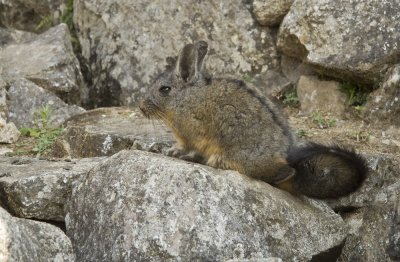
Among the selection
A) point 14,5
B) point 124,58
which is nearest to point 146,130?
point 124,58

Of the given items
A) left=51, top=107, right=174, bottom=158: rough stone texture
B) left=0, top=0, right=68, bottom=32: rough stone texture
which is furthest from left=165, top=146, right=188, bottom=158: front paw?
left=0, top=0, right=68, bottom=32: rough stone texture

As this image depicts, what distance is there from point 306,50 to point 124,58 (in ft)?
7.38

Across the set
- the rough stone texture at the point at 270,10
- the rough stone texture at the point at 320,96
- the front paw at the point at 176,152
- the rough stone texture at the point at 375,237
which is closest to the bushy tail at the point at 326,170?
the rough stone texture at the point at 375,237

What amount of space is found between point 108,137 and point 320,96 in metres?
2.54

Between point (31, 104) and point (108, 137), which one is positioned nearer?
point (108, 137)

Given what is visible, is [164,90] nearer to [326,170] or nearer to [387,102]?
[326,170]

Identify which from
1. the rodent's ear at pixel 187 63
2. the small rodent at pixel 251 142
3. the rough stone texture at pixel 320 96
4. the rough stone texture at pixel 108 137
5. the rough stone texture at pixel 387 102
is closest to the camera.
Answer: the small rodent at pixel 251 142

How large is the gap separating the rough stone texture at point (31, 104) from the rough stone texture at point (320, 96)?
2.54m

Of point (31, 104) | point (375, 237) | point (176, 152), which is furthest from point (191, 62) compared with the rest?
point (31, 104)

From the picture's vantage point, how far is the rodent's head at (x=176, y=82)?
837 cm

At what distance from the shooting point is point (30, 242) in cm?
655

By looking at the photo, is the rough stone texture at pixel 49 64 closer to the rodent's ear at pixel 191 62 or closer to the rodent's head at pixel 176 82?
the rodent's head at pixel 176 82

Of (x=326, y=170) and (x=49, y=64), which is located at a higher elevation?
(x=326, y=170)

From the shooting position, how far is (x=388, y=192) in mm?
7883
